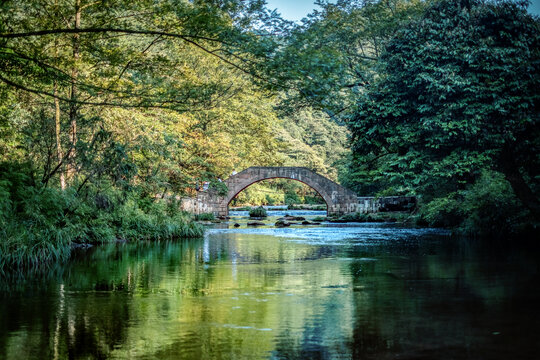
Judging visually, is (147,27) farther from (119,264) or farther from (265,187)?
(265,187)

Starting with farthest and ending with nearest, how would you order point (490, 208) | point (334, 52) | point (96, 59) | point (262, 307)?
point (490, 208), point (96, 59), point (334, 52), point (262, 307)

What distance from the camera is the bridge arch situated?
113 feet

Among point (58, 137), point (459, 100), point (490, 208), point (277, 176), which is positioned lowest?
point (490, 208)

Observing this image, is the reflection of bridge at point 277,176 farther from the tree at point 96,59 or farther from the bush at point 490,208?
the tree at point 96,59

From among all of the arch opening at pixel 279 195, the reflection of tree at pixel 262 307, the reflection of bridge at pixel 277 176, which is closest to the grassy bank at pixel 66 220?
the reflection of tree at pixel 262 307

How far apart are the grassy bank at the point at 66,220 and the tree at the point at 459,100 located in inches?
351

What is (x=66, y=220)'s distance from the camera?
547 inches

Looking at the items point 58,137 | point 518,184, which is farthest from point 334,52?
point 518,184

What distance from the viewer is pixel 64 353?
17.0ft

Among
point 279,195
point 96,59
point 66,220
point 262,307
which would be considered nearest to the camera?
point 262,307

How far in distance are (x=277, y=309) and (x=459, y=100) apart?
1593 centimetres

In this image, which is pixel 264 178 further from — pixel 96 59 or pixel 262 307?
pixel 262 307

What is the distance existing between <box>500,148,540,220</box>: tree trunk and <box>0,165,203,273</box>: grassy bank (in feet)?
33.2

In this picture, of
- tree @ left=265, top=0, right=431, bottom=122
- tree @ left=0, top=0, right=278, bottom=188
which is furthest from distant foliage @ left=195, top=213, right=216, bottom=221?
tree @ left=0, top=0, right=278, bottom=188
